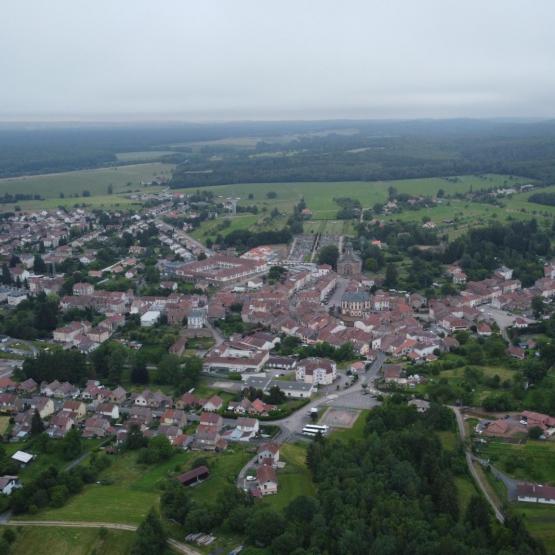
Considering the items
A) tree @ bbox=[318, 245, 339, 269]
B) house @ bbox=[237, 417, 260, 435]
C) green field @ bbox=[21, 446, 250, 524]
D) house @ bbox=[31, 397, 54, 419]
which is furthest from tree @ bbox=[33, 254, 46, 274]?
house @ bbox=[237, 417, 260, 435]

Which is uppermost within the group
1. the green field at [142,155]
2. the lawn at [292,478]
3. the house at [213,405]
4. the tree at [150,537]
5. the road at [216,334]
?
the green field at [142,155]

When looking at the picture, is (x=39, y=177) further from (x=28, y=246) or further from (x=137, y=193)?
(x=28, y=246)

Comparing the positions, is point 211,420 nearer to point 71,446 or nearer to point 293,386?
point 293,386

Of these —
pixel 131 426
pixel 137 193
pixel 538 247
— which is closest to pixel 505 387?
pixel 131 426

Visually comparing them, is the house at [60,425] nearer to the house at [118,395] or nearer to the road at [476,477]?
the house at [118,395]

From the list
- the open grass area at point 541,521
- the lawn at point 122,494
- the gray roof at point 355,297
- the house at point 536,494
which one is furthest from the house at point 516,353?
the lawn at point 122,494

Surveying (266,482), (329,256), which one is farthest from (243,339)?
(329,256)

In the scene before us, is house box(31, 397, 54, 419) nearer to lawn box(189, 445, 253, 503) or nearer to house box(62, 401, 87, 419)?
house box(62, 401, 87, 419)
